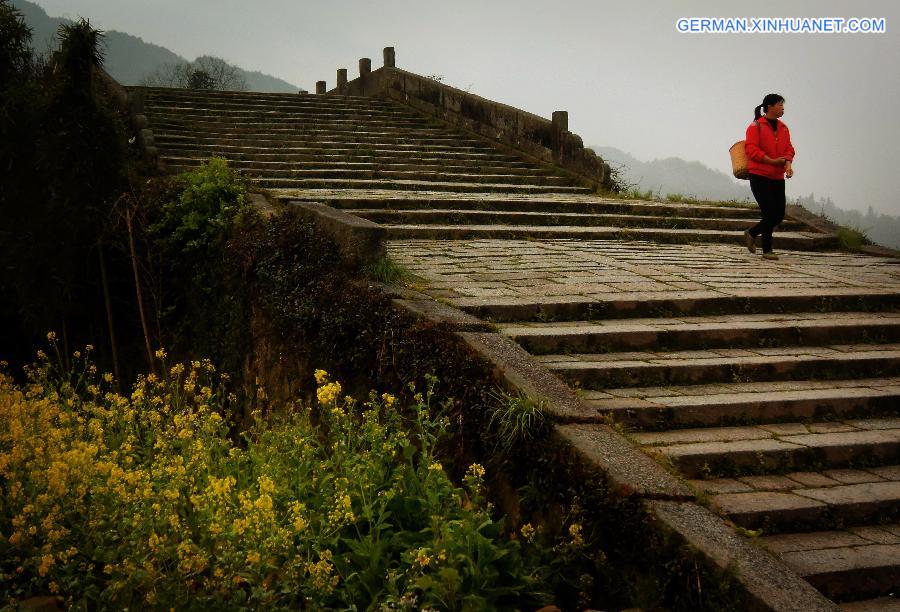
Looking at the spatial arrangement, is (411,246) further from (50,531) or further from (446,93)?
(446,93)

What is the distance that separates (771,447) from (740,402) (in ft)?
1.51

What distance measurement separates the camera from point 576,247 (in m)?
9.32

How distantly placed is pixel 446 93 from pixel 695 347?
12869 millimetres

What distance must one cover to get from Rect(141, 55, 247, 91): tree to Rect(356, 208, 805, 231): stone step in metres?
15.0

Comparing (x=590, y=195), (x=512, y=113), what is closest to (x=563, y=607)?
(x=590, y=195)

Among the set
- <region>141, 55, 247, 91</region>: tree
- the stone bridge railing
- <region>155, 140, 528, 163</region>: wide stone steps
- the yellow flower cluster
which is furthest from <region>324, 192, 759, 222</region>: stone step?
<region>141, 55, 247, 91</region>: tree

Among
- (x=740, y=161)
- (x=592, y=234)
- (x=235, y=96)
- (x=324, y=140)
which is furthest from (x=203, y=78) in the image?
(x=740, y=161)

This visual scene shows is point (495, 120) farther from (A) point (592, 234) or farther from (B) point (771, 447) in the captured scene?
(B) point (771, 447)

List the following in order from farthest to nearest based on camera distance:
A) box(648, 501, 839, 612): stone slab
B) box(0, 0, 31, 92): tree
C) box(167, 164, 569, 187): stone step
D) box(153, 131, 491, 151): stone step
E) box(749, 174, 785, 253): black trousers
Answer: box(153, 131, 491, 151): stone step
box(167, 164, 569, 187): stone step
box(0, 0, 31, 92): tree
box(749, 174, 785, 253): black trousers
box(648, 501, 839, 612): stone slab

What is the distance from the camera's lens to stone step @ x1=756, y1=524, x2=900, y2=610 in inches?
145

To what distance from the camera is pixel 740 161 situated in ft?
30.3

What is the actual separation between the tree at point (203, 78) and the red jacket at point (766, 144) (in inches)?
697

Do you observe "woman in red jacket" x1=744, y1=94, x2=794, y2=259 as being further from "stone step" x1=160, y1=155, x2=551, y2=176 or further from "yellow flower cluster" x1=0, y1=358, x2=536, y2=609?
"yellow flower cluster" x1=0, y1=358, x2=536, y2=609

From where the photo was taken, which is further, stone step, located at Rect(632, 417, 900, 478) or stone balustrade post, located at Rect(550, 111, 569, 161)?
stone balustrade post, located at Rect(550, 111, 569, 161)
